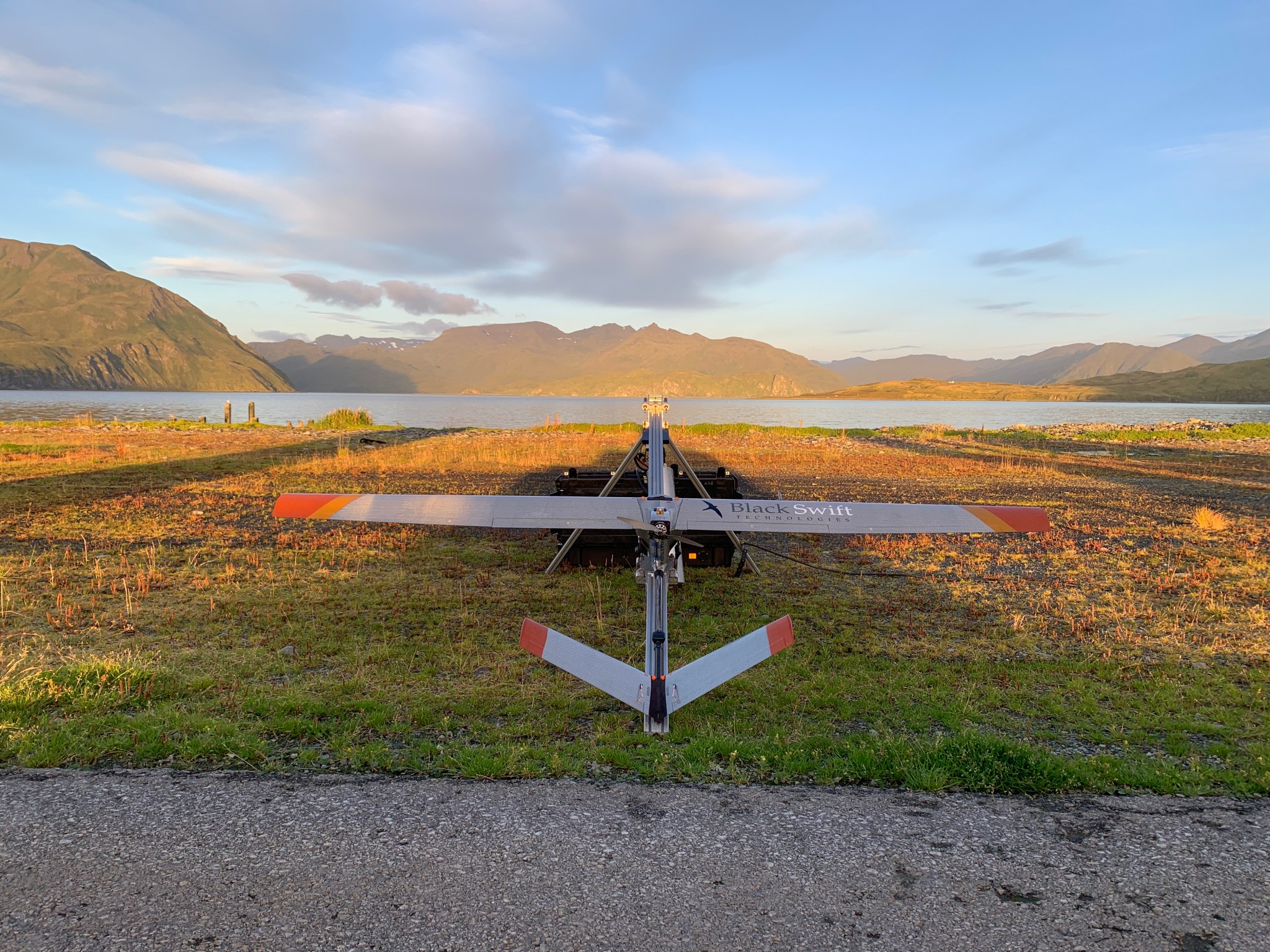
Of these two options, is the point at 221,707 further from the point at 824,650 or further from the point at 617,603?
the point at 824,650

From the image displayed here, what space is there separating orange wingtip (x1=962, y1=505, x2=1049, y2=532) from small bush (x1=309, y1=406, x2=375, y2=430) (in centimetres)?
4675

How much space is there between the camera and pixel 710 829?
14.9 ft

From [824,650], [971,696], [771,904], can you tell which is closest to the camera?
[771,904]

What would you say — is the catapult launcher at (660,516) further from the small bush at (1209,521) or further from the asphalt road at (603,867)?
the small bush at (1209,521)

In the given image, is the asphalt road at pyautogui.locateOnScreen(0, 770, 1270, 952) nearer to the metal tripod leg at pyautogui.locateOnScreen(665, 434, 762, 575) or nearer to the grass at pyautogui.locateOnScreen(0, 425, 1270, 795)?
the grass at pyautogui.locateOnScreen(0, 425, 1270, 795)

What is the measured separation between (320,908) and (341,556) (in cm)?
987

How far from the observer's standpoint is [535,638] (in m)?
5.62

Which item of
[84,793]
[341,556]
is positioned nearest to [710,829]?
[84,793]

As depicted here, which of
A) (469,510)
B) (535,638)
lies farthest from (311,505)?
(535,638)

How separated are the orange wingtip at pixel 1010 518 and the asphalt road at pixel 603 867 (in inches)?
113

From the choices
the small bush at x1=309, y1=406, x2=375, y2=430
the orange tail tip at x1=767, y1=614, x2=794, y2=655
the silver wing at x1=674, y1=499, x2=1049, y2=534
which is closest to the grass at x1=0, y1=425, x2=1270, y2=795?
the orange tail tip at x1=767, y1=614, x2=794, y2=655

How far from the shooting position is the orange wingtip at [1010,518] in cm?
708

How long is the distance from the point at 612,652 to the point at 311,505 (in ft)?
13.0

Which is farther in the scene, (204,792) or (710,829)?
(204,792)
